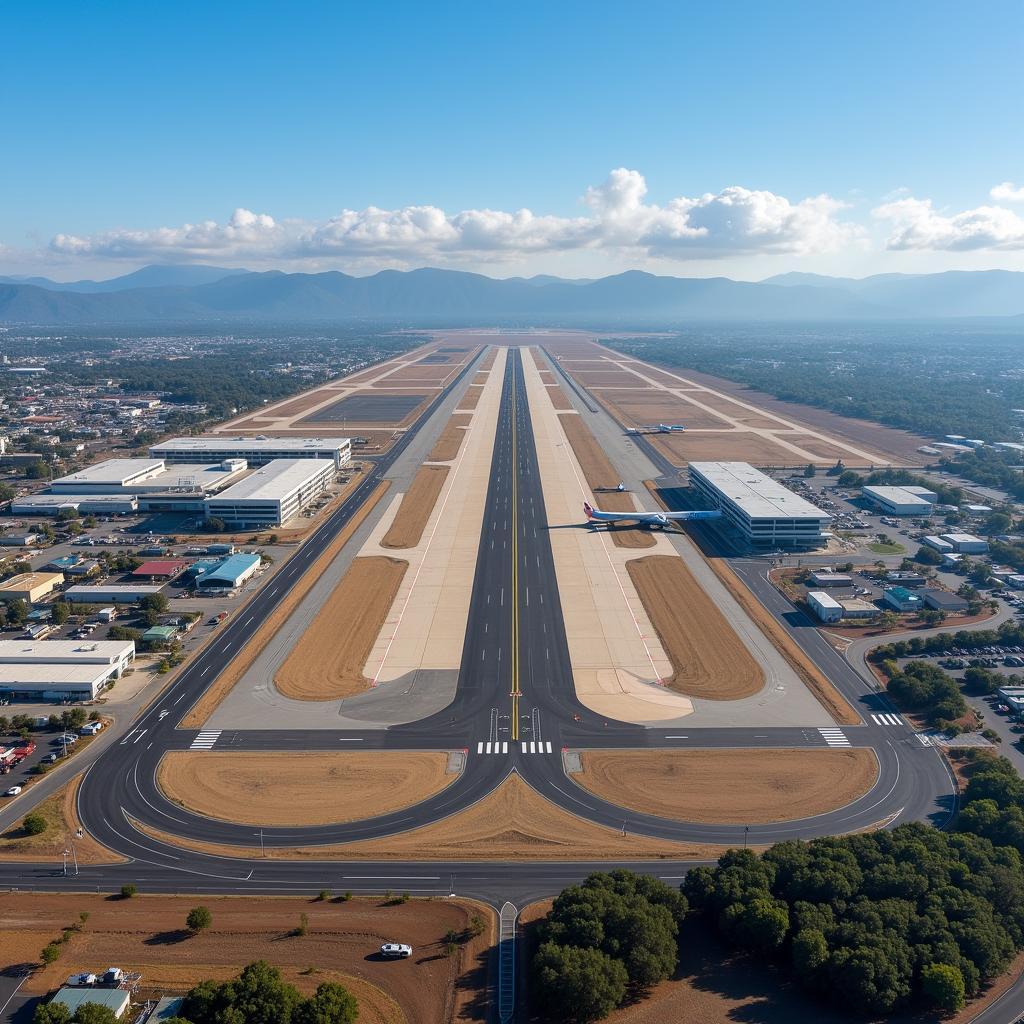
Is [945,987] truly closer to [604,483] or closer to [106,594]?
[106,594]

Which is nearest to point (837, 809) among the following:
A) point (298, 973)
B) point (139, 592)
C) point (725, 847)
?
point (725, 847)

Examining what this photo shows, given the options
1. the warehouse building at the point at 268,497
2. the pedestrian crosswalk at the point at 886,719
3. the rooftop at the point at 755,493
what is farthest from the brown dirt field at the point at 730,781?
the warehouse building at the point at 268,497

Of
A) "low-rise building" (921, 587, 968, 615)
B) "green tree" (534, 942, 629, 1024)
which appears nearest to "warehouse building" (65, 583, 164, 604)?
"green tree" (534, 942, 629, 1024)

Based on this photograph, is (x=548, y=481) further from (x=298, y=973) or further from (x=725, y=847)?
(x=298, y=973)

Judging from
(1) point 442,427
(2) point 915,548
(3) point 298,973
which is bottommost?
(3) point 298,973

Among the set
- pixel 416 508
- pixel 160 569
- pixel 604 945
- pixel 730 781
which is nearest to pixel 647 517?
pixel 416 508
